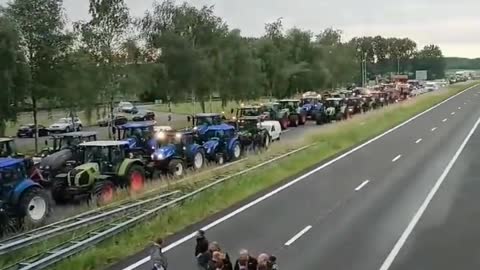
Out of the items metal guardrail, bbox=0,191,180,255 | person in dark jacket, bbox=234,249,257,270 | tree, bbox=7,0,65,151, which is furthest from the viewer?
tree, bbox=7,0,65,151

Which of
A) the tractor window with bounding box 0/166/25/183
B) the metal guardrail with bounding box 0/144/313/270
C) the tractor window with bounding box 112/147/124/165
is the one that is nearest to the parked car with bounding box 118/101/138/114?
the tractor window with bounding box 112/147/124/165

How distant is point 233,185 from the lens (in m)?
23.8

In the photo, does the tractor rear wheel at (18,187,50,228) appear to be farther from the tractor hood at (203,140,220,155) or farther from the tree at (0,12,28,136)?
the tree at (0,12,28,136)

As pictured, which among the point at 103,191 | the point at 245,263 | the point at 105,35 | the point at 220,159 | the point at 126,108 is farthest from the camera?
the point at 126,108

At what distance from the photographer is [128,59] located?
44.8 m

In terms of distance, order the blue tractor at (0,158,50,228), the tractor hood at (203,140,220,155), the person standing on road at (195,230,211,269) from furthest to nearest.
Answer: the tractor hood at (203,140,220,155), the blue tractor at (0,158,50,228), the person standing on road at (195,230,211,269)

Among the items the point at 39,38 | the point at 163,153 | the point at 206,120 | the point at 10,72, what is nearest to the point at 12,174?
the point at 163,153

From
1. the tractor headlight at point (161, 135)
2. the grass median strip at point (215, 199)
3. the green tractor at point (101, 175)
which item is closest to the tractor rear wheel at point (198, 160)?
the tractor headlight at point (161, 135)

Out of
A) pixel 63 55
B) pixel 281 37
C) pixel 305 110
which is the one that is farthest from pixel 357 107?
pixel 63 55

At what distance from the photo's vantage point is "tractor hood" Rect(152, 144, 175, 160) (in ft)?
85.6

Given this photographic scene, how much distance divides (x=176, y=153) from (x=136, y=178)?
4.53m

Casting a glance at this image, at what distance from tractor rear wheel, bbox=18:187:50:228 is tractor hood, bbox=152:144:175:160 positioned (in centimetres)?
735

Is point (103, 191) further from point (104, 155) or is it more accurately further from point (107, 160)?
point (104, 155)

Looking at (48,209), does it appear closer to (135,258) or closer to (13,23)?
(135,258)
